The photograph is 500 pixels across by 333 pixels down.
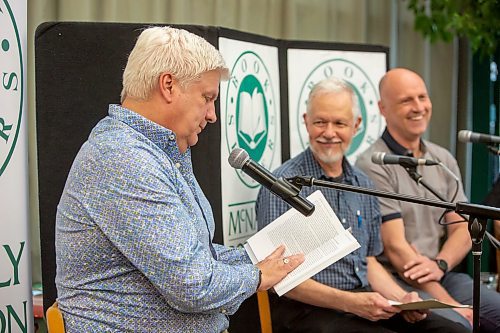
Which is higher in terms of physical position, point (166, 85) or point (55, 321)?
point (166, 85)

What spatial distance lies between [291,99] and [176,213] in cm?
157

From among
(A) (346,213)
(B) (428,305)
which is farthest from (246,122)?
(B) (428,305)

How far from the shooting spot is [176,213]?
1.60m

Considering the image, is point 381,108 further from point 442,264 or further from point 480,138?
point 480,138

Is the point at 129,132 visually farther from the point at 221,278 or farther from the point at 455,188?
the point at 455,188

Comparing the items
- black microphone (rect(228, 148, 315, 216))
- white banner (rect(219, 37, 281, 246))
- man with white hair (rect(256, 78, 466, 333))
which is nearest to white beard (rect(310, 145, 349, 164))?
man with white hair (rect(256, 78, 466, 333))

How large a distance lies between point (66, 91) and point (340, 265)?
1.09 m

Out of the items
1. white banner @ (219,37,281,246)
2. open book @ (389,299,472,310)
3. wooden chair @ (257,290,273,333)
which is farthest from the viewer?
white banner @ (219,37,281,246)

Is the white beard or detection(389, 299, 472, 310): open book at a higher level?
the white beard

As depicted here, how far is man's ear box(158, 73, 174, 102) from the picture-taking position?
5.54 feet

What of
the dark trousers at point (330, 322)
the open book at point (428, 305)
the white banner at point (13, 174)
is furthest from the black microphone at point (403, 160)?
the white banner at point (13, 174)

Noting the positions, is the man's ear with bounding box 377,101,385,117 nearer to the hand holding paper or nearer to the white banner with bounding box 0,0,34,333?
the hand holding paper

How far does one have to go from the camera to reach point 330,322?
237 centimetres

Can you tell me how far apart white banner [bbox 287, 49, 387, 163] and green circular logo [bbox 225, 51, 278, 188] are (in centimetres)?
20
